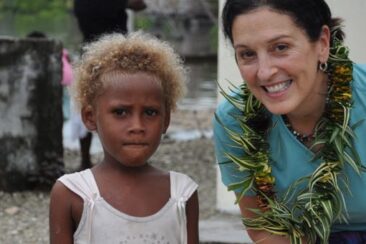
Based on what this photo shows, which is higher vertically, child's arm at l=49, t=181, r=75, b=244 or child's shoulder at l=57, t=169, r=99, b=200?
child's shoulder at l=57, t=169, r=99, b=200

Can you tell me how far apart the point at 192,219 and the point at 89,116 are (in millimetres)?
497

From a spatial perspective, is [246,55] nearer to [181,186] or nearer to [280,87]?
[280,87]

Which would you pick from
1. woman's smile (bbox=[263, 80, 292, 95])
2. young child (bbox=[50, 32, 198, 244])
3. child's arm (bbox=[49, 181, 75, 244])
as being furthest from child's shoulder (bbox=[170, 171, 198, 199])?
woman's smile (bbox=[263, 80, 292, 95])

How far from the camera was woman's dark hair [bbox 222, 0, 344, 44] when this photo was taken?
123 inches

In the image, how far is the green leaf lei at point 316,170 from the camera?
328 cm

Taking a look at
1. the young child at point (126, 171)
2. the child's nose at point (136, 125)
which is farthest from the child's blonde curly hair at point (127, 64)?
the child's nose at point (136, 125)

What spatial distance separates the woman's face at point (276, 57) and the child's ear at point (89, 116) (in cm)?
54

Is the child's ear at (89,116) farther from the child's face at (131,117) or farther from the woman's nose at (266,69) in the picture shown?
the woman's nose at (266,69)

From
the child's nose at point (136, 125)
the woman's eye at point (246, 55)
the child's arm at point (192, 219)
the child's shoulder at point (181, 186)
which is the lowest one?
the child's arm at point (192, 219)

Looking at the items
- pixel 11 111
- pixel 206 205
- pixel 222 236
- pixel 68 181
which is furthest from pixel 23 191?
pixel 68 181

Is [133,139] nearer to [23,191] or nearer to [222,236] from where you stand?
[222,236]

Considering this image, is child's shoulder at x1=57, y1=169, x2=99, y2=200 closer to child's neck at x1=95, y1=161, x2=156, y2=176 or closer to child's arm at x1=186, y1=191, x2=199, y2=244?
child's neck at x1=95, y1=161, x2=156, y2=176

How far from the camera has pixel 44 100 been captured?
686 centimetres

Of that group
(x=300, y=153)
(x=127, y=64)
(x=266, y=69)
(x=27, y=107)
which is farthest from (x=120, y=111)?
(x=27, y=107)
